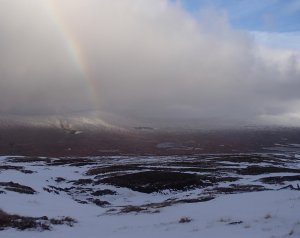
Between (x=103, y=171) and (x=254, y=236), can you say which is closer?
(x=254, y=236)

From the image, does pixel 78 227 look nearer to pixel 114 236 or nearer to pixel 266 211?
pixel 114 236

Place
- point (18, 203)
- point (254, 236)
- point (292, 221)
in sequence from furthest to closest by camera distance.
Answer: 1. point (18, 203)
2. point (292, 221)
3. point (254, 236)

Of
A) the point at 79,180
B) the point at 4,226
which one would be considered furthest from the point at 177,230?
the point at 79,180

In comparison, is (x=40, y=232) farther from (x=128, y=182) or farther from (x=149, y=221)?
(x=128, y=182)

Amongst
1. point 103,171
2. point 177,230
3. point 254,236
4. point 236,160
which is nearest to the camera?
point 254,236

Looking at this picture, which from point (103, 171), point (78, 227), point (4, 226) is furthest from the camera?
point (103, 171)

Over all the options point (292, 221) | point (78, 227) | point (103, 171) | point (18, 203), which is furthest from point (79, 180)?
point (292, 221)

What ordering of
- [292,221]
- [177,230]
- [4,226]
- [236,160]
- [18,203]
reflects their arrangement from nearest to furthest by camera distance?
[292,221] < [177,230] < [4,226] < [18,203] < [236,160]

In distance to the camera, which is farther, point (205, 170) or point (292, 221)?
point (205, 170)
